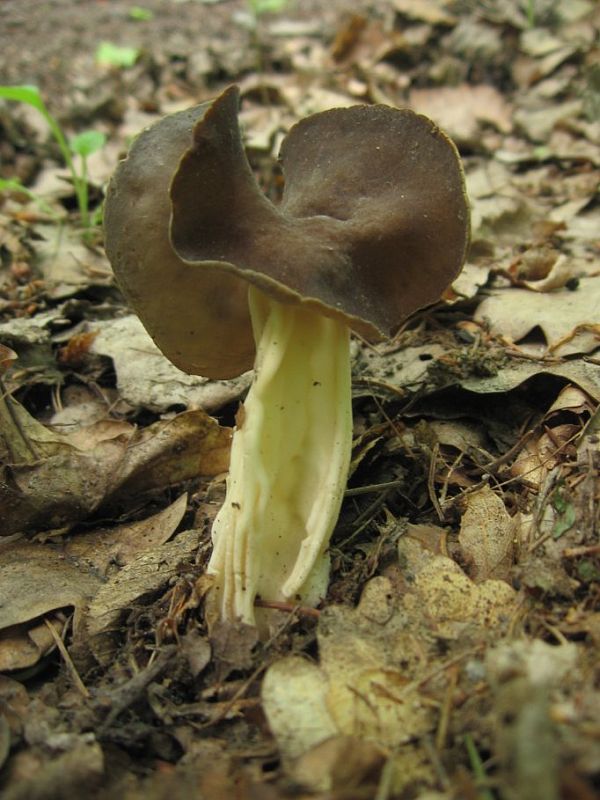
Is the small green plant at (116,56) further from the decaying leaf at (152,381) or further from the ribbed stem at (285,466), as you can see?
the ribbed stem at (285,466)

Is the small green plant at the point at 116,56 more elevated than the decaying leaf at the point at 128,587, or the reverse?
the small green plant at the point at 116,56

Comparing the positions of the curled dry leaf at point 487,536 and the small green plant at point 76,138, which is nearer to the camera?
the curled dry leaf at point 487,536

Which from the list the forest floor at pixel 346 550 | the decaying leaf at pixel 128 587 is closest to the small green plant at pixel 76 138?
the forest floor at pixel 346 550

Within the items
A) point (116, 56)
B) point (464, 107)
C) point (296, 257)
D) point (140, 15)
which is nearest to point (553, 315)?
point (296, 257)

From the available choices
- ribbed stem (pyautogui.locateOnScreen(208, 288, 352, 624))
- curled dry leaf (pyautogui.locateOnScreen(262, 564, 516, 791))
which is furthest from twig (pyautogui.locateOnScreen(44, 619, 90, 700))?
curled dry leaf (pyautogui.locateOnScreen(262, 564, 516, 791))

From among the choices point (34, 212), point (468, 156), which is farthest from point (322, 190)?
point (468, 156)

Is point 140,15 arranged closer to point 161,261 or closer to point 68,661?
point 161,261

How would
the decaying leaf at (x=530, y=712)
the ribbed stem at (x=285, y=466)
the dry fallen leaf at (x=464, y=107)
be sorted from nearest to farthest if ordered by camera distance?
the decaying leaf at (x=530, y=712) < the ribbed stem at (x=285, y=466) < the dry fallen leaf at (x=464, y=107)
